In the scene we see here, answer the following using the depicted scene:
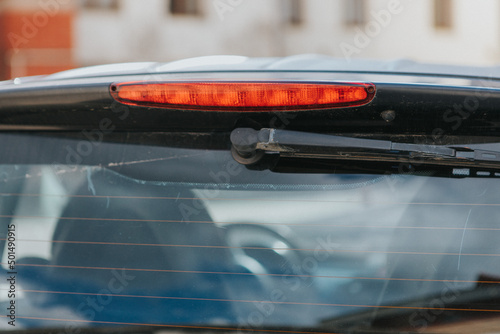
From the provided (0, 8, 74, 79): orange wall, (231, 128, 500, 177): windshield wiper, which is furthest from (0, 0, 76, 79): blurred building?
(231, 128, 500, 177): windshield wiper

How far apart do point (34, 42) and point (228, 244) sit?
1514cm

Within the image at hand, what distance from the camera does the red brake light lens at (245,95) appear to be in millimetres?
1458

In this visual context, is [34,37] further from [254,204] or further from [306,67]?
[254,204]

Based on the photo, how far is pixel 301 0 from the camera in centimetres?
1641

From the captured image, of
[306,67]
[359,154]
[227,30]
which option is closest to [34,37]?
[227,30]

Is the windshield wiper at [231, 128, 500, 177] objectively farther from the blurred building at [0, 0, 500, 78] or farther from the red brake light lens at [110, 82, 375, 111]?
the blurred building at [0, 0, 500, 78]

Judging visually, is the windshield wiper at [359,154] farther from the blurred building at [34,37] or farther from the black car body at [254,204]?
the blurred building at [34,37]

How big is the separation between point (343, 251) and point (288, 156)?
0.93 ft

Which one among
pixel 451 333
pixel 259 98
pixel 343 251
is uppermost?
pixel 259 98

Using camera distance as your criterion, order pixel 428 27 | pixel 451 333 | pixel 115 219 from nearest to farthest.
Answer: pixel 451 333 < pixel 115 219 < pixel 428 27

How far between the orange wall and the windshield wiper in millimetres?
14750

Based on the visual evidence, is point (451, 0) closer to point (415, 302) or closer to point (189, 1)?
point (189, 1)

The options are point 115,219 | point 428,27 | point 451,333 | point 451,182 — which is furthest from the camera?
point 428,27

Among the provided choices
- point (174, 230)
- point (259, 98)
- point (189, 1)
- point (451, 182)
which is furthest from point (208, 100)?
point (189, 1)
